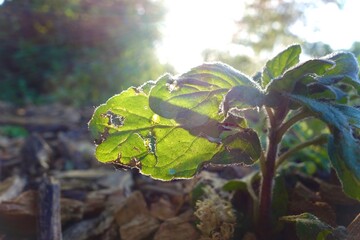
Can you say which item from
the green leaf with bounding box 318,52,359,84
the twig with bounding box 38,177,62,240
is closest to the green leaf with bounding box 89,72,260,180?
the green leaf with bounding box 318,52,359,84

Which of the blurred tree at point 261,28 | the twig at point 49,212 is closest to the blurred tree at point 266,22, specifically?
the blurred tree at point 261,28

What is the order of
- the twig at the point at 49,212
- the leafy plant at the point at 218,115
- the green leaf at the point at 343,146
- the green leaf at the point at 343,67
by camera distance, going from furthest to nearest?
the twig at the point at 49,212
the green leaf at the point at 343,67
the leafy plant at the point at 218,115
the green leaf at the point at 343,146

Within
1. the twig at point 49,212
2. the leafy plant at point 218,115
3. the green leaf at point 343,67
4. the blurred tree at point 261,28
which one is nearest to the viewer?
the leafy plant at point 218,115

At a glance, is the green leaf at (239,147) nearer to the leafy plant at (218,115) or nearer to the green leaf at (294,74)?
the leafy plant at (218,115)

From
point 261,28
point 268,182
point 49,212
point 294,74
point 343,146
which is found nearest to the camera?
point 343,146

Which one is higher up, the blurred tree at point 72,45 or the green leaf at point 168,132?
the blurred tree at point 72,45

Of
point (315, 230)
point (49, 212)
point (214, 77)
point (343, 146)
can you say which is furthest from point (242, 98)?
point (49, 212)

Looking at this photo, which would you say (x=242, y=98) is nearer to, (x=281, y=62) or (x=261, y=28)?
(x=281, y=62)
